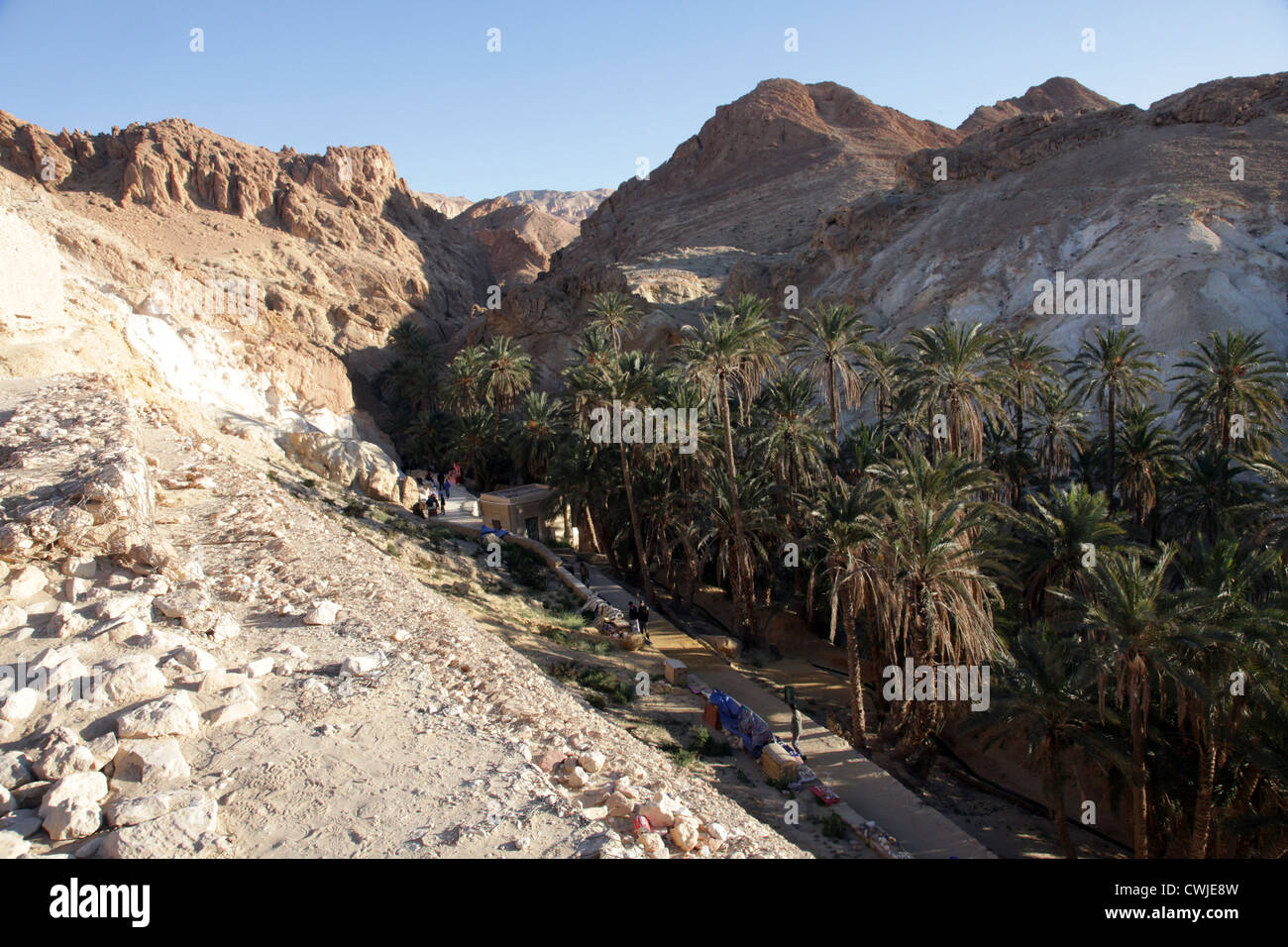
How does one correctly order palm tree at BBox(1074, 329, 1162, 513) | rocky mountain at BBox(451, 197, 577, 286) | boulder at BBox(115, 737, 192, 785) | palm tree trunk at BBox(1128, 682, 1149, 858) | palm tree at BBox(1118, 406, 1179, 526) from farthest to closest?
rocky mountain at BBox(451, 197, 577, 286)
palm tree at BBox(1074, 329, 1162, 513)
palm tree at BBox(1118, 406, 1179, 526)
palm tree trunk at BBox(1128, 682, 1149, 858)
boulder at BBox(115, 737, 192, 785)

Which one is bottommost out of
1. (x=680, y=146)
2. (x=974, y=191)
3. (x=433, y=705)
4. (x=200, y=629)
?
(x=433, y=705)

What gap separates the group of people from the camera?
27391mm

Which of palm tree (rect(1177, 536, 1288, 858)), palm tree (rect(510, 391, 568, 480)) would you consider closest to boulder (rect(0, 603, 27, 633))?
palm tree (rect(1177, 536, 1288, 858))

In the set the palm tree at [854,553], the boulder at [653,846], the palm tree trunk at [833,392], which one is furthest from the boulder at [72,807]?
the palm tree trunk at [833,392]

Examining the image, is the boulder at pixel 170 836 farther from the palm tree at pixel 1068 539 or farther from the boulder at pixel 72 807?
the palm tree at pixel 1068 539

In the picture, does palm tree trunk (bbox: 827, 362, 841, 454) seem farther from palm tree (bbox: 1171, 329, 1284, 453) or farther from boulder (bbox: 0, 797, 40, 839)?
boulder (bbox: 0, 797, 40, 839)

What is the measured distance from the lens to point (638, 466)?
2616cm

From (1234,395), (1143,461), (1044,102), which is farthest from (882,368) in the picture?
(1044,102)

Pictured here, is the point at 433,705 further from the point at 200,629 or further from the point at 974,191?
the point at 974,191

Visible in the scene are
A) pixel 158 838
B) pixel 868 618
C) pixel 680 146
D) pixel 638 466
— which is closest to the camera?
pixel 158 838

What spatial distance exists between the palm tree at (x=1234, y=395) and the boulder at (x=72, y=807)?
82.7 ft

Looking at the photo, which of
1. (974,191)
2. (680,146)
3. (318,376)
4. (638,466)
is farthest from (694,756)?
(680,146)

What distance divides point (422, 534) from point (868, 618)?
12200 mm

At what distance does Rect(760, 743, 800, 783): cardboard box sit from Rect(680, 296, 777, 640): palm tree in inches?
351
